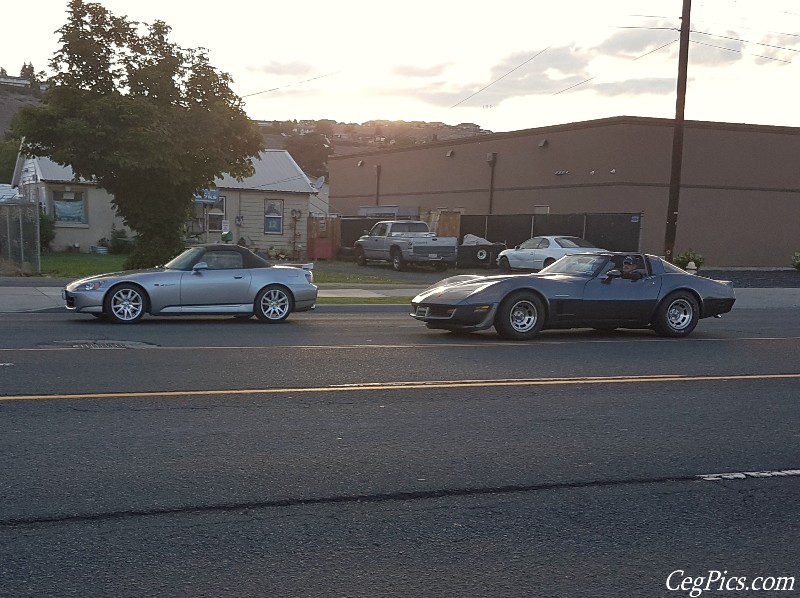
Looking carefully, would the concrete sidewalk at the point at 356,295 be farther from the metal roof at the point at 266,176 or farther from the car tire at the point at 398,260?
the metal roof at the point at 266,176

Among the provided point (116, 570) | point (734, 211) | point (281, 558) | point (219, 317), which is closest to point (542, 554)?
point (281, 558)

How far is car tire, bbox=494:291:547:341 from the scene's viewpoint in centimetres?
1245

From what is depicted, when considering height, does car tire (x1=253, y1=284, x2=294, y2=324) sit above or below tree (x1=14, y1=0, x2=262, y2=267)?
below

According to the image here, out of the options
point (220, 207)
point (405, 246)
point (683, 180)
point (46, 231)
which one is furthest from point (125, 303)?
point (683, 180)

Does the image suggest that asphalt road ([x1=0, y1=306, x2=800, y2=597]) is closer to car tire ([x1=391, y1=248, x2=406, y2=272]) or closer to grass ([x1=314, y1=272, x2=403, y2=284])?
grass ([x1=314, y1=272, x2=403, y2=284])

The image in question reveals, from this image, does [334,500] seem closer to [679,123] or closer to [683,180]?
[679,123]

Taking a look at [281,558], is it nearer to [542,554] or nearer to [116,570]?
[116,570]

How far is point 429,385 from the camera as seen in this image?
8766 millimetres

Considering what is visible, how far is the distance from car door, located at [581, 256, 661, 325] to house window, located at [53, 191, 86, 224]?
2836 centimetres

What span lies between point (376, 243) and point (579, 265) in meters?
20.0

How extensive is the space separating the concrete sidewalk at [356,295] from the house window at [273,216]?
52.1 ft

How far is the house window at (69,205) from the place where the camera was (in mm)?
36031

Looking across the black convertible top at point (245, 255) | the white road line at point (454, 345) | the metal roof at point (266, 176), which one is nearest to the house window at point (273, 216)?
the metal roof at point (266, 176)

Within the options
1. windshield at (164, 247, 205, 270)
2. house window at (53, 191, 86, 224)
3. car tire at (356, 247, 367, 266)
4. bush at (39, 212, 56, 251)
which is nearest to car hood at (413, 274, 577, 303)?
windshield at (164, 247, 205, 270)
